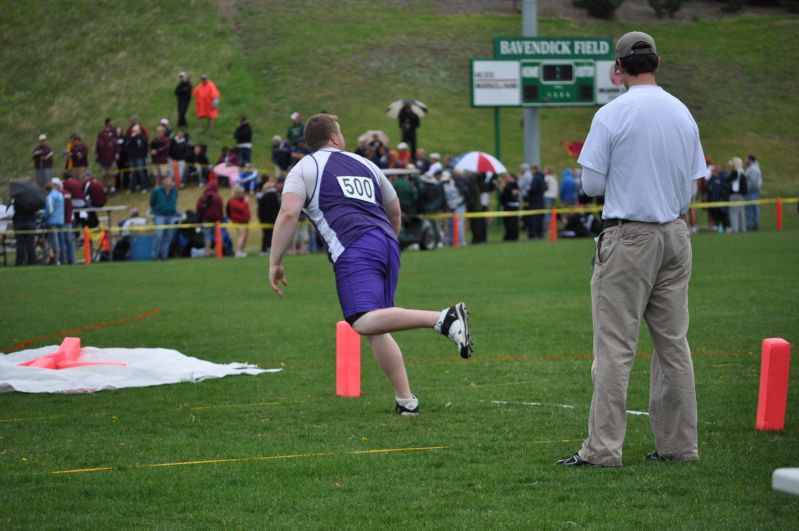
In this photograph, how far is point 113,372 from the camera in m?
10.5

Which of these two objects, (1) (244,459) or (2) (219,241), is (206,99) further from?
(1) (244,459)

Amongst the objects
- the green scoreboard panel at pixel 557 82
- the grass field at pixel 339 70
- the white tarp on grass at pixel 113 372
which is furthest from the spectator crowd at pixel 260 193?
the white tarp on grass at pixel 113 372

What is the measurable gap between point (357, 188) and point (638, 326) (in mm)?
2373

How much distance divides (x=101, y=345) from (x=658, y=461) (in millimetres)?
8012

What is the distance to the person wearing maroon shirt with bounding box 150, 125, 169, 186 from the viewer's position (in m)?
36.9

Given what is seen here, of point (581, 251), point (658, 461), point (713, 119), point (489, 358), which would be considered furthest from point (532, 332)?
point (713, 119)

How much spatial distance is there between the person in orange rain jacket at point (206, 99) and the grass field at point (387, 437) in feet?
95.3

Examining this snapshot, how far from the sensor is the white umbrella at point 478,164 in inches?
1400

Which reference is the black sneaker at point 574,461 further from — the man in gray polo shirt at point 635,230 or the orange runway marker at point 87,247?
the orange runway marker at point 87,247

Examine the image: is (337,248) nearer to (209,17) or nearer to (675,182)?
(675,182)

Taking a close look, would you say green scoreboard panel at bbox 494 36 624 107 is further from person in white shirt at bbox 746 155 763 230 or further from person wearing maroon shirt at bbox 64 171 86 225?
person wearing maroon shirt at bbox 64 171 86 225

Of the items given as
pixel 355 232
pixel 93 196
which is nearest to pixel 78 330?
pixel 355 232

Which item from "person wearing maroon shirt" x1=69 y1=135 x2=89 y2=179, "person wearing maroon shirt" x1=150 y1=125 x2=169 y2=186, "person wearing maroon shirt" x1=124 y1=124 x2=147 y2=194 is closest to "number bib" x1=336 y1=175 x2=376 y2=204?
"person wearing maroon shirt" x1=69 y1=135 x2=89 y2=179

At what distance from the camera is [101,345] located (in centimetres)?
1311
